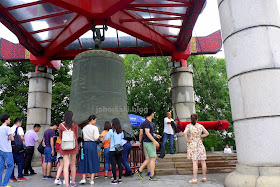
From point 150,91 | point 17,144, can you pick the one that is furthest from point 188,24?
point 150,91

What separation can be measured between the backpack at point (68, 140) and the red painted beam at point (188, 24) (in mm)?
6029

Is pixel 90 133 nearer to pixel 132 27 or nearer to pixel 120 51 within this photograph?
pixel 132 27

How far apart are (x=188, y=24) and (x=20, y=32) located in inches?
266

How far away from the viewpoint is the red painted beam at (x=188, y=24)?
7.55 metres

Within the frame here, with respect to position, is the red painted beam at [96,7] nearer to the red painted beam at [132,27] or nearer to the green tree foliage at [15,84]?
the red painted beam at [132,27]

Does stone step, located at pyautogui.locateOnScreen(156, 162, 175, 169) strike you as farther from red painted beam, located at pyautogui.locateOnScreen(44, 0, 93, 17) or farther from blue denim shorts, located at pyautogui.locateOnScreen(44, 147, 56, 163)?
red painted beam, located at pyautogui.locateOnScreen(44, 0, 93, 17)

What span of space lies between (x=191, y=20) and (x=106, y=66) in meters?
4.38

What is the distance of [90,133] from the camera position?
4809 mm

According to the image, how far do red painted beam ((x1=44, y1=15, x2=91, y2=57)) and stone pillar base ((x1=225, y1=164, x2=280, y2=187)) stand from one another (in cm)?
616

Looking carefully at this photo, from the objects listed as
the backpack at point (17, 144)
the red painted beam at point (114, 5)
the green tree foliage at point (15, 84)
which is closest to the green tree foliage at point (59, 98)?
the green tree foliage at point (15, 84)

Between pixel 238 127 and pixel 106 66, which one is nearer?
pixel 238 127

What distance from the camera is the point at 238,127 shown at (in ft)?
11.9

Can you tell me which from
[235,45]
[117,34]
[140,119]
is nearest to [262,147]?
[235,45]

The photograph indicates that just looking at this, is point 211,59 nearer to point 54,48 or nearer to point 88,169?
point 54,48
